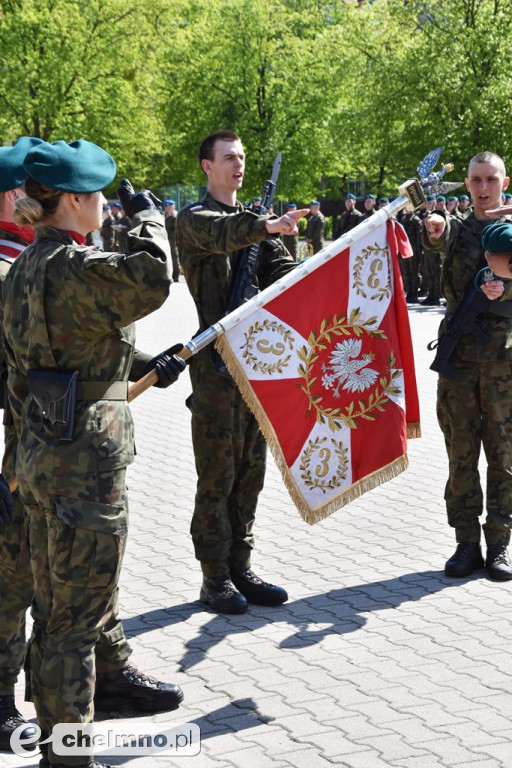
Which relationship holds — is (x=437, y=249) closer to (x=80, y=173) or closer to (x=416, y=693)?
(x=416, y=693)

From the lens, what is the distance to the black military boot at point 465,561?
609 centimetres

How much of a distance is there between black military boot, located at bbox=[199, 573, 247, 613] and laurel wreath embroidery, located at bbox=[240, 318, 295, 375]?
3.84 ft

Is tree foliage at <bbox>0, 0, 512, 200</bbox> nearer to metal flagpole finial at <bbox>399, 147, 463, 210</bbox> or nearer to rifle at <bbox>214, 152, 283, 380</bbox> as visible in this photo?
metal flagpole finial at <bbox>399, 147, 463, 210</bbox>

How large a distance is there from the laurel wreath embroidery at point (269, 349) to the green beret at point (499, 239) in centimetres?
108

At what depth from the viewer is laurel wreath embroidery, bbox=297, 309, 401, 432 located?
528 centimetres

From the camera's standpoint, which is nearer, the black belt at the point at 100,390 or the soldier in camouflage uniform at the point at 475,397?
the black belt at the point at 100,390

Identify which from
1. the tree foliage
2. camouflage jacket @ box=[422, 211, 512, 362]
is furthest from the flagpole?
the tree foliage

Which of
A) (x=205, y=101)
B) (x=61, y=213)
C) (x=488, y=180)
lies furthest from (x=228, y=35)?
(x=61, y=213)

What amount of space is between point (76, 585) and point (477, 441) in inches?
126

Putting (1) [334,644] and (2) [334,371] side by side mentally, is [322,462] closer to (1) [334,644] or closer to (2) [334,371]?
(2) [334,371]

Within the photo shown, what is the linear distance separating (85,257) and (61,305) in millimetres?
178

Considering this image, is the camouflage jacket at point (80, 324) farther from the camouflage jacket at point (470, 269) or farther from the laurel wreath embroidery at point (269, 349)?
Answer: the camouflage jacket at point (470, 269)

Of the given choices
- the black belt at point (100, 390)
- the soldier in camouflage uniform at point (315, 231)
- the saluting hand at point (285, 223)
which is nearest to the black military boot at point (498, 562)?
the saluting hand at point (285, 223)

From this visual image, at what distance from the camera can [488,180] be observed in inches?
235
